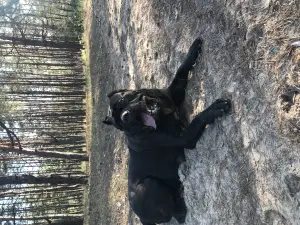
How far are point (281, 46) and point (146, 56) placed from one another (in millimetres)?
3065

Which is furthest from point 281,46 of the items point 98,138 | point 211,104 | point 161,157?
point 98,138

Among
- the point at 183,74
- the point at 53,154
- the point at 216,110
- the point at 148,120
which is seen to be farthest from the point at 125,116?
the point at 53,154

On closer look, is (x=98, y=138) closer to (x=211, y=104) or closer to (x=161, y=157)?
(x=161, y=157)

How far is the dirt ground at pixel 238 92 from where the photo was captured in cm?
239

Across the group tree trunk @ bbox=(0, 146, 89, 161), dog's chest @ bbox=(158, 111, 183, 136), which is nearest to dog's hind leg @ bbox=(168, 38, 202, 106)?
dog's chest @ bbox=(158, 111, 183, 136)

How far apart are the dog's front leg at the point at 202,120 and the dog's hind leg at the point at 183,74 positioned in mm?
615

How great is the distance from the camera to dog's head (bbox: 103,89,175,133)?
317 centimetres

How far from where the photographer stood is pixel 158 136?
3.50 metres

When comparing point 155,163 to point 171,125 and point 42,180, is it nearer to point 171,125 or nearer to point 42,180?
point 171,125

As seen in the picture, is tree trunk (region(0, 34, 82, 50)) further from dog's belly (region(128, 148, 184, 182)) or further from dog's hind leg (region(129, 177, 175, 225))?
dog's hind leg (region(129, 177, 175, 225))

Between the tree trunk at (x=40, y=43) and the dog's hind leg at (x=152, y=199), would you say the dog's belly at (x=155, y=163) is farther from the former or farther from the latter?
the tree trunk at (x=40, y=43)

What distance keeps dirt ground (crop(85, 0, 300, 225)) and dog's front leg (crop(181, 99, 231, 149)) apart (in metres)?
0.08

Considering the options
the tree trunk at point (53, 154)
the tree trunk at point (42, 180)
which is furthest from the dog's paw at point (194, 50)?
the tree trunk at point (42, 180)

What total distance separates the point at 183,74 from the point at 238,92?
1.10 metres
